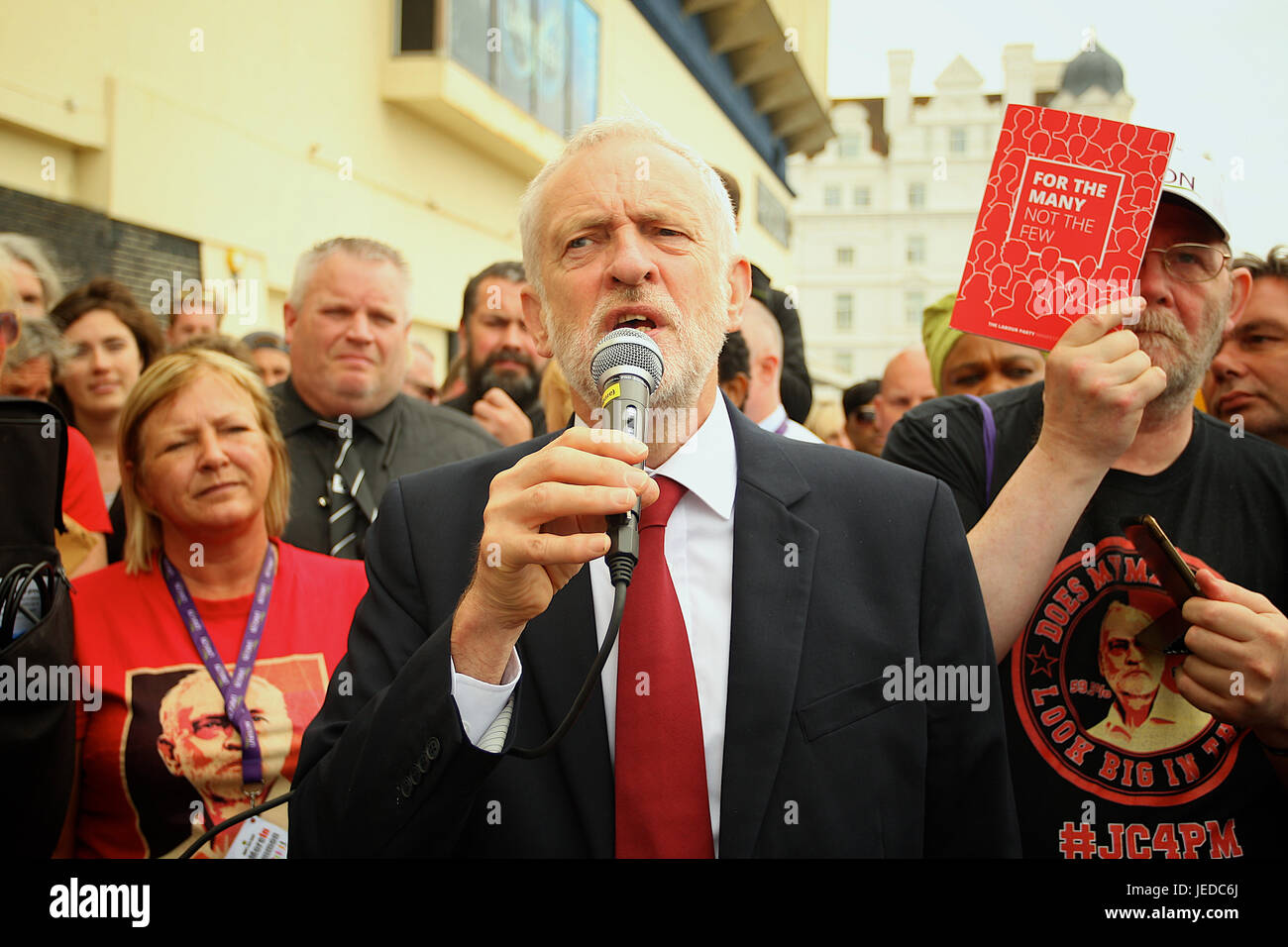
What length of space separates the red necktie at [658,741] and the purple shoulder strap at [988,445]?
31.5 inches

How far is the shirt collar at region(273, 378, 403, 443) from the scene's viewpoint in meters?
3.70

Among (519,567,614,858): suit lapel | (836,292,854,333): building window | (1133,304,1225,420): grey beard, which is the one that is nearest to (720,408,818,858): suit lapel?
(519,567,614,858): suit lapel

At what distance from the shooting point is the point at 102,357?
4.01 meters

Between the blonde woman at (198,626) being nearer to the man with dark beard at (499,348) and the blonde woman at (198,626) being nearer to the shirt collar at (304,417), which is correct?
the shirt collar at (304,417)

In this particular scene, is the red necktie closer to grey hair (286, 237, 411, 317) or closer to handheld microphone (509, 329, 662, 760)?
handheld microphone (509, 329, 662, 760)

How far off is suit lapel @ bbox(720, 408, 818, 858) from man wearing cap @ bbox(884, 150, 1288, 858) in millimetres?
406

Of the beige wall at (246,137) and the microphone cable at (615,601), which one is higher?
the beige wall at (246,137)

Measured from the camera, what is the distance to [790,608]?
1.64 metres

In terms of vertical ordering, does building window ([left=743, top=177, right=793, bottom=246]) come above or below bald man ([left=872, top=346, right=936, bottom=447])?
above

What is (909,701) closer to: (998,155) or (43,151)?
(998,155)

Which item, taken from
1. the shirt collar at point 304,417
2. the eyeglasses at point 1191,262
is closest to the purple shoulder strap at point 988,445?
the eyeglasses at point 1191,262

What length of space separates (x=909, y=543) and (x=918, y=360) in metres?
3.87

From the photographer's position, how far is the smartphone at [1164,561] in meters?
1.72
